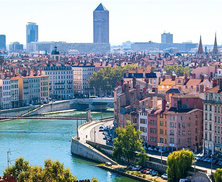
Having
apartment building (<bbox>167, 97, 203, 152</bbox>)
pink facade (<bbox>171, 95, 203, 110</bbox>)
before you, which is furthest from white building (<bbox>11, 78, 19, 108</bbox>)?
apartment building (<bbox>167, 97, 203, 152</bbox>)

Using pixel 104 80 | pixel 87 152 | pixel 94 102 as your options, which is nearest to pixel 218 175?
pixel 87 152

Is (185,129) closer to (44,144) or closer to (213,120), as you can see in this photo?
(213,120)

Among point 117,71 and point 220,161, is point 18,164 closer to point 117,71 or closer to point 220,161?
point 220,161

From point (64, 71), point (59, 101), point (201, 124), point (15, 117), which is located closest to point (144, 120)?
point (201, 124)

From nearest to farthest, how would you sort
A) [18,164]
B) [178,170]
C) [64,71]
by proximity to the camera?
1. [18,164]
2. [178,170]
3. [64,71]

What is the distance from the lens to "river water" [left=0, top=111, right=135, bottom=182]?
47.8 meters

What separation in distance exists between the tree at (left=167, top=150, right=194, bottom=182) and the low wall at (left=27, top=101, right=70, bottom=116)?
139ft

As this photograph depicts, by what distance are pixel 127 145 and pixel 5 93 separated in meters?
39.0

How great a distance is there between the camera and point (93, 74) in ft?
341

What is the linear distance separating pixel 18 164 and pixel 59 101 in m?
53.6

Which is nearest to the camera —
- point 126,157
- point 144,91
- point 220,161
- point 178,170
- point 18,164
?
point 18,164

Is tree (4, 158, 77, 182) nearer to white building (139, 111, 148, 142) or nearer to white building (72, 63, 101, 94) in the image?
white building (139, 111, 148, 142)

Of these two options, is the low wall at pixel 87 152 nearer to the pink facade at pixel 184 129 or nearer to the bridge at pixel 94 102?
the pink facade at pixel 184 129

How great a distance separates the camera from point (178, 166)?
42875mm
